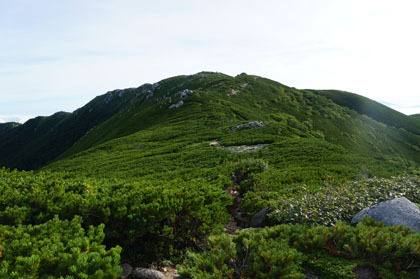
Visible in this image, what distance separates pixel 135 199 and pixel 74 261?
3350mm

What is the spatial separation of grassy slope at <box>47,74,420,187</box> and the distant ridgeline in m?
0.11

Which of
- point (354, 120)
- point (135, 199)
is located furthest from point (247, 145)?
point (354, 120)

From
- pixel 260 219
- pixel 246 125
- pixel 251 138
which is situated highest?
pixel 246 125

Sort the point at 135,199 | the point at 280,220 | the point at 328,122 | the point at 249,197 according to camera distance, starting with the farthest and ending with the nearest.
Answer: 1. the point at 328,122
2. the point at 249,197
3. the point at 280,220
4. the point at 135,199

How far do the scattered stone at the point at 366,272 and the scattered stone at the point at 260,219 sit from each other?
5096 mm

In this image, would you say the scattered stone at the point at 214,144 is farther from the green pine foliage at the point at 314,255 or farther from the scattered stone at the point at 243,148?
the green pine foliage at the point at 314,255

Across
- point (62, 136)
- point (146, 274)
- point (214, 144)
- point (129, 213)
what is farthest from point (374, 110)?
point (62, 136)

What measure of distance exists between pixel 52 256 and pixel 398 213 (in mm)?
11080

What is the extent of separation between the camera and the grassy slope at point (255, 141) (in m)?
21.6

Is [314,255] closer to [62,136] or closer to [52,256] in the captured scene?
[52,256]

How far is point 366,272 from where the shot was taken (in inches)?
241

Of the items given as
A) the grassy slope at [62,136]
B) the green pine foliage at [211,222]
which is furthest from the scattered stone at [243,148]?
the grassy slope at [62,136]

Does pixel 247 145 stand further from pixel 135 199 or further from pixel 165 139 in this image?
pixel 135 199

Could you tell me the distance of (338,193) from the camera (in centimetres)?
1196
